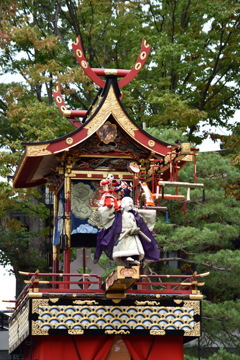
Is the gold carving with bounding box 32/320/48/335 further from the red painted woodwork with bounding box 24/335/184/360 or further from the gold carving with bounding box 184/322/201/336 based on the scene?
the gold carving with bounding box 184/322/201/336

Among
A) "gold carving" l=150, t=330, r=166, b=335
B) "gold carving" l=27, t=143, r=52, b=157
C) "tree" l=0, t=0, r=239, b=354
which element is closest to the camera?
"gold carving" l=150, t=330, r=166, b=335

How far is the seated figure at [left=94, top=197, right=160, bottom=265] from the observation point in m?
17.8

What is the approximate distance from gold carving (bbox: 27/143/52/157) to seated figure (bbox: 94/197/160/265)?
249 centimetres

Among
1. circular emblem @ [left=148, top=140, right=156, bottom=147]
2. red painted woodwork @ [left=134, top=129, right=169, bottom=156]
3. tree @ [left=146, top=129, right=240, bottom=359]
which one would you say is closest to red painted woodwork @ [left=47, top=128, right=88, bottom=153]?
red painted woodwork @ [left=134, top=129, right=169, bottom=156]

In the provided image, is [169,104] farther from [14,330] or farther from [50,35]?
[14,330]

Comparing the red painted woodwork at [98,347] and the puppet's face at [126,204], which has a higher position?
the puppet's face at [126,204]

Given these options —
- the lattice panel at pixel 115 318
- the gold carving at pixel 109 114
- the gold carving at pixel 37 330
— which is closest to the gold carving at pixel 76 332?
the lattice panel at pixel 115 318

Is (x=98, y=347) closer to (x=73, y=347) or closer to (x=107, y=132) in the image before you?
(x=73, y=347)

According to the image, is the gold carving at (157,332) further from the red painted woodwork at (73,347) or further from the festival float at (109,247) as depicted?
the red painted woodwork at (73,347)

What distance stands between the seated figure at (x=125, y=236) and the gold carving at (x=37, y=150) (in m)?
2.49

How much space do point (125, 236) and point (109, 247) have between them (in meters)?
0.41

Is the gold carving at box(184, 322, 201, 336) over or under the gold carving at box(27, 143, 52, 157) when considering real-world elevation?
under

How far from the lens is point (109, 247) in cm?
1806

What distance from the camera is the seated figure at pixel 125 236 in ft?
58.2
